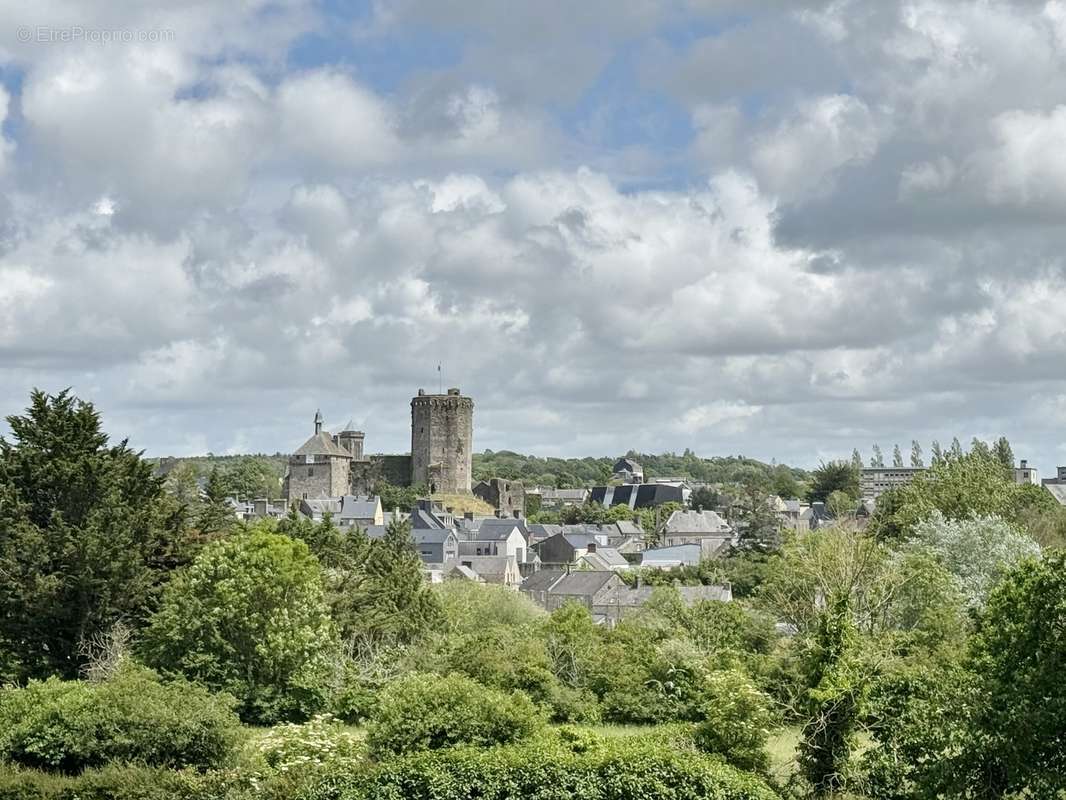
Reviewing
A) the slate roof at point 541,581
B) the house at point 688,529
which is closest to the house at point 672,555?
the house at point 688,529

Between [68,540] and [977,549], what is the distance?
29.0 meters

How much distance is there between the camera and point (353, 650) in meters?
39.6

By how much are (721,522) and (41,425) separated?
101432 mm

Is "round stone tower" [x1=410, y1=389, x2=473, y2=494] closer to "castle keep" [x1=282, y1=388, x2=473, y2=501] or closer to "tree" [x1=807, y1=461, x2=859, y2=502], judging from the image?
"castle keep" [x1=282, y1=388, x2=473, y2=501]

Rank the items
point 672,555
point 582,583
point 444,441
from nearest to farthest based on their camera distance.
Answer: point 582,583
point 672,555
point 444,441

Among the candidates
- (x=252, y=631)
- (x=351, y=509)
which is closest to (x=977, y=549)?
(x=252, y=631)

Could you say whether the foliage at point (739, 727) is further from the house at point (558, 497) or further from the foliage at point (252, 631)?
the house at point (558, 497)

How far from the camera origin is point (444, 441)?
13812 centimetres

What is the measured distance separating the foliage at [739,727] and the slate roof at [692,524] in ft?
333

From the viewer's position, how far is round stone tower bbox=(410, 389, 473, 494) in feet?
451

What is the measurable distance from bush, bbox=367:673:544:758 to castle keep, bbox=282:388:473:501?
109 metres

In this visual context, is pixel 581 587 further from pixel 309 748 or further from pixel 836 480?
pixel 836 480

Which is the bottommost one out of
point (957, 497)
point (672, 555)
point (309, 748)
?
point (309, 748)

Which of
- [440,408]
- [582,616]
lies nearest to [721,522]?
[440,408]
